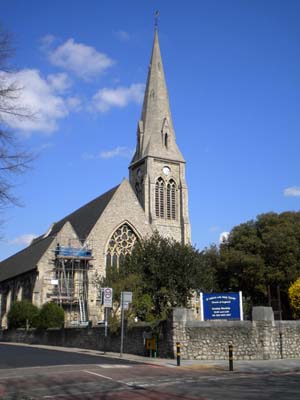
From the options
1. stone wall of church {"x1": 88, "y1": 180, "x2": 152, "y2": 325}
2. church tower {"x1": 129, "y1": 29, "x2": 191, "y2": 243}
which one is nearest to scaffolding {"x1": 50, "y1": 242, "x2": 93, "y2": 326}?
stone wall of church {"x1": 88, "y1": 180, "x2": 152, "y2": 325}

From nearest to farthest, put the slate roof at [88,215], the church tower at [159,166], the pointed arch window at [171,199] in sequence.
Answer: the slate roof at [88,215]
the church tower at [159,166]
the pointed arch window at [171,199]

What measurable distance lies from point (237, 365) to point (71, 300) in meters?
28.1

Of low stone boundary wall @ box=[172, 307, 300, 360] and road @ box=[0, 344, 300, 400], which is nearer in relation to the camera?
road @ box=[0, 344, 300, 400]

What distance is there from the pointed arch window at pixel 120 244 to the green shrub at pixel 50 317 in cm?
1212

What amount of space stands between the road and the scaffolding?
26.8 m

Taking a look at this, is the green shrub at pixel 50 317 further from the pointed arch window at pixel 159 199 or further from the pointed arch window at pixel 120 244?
the pointed arch window at pixel 159 199

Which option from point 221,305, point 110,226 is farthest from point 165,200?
point 221,305

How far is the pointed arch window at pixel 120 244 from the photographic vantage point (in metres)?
49.2

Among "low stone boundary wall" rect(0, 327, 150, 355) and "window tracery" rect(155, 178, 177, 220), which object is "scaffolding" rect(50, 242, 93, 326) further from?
"window tracery" rect(155, 178, 177, 220)

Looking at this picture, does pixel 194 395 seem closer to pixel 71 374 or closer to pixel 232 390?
pixel 232 390

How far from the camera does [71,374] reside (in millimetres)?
14977

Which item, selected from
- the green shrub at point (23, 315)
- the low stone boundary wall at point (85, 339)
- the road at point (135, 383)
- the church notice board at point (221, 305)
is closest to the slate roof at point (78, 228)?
the green shrub at point (23, 315)

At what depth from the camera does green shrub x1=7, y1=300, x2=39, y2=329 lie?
3997 cm

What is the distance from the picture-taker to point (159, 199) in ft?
210
